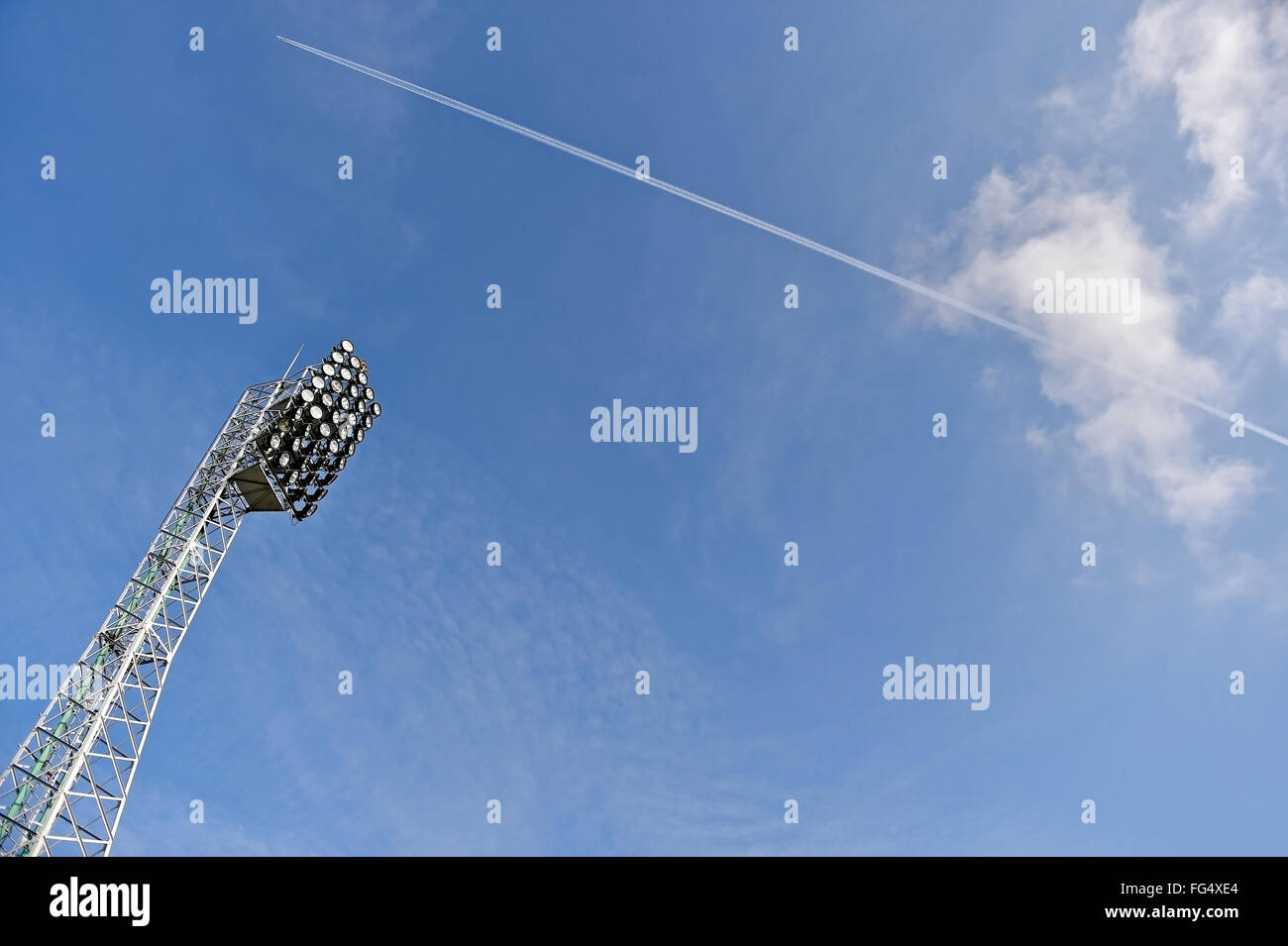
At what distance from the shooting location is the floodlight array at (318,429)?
Result: 40031 mm

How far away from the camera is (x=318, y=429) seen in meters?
40.4

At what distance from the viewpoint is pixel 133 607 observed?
115ft

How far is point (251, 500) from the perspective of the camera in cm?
4059

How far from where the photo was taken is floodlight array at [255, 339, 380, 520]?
131ft
